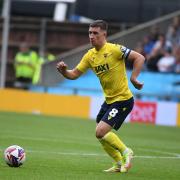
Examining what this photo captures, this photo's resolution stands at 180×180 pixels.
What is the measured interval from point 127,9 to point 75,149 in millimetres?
19250

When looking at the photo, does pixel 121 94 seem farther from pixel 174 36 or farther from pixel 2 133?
pixel 174 36

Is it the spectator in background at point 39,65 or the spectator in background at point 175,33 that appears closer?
the spectator in background at point 175,33

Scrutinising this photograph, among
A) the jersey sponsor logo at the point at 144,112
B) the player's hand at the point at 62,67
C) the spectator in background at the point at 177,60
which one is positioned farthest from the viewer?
the spectator in background at the point at 177,60

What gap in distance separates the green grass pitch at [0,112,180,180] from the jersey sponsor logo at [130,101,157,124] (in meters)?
1.18

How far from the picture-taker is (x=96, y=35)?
40.3 ft

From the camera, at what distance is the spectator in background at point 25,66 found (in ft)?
103

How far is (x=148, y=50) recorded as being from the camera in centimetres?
2972

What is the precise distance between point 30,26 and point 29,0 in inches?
49.7

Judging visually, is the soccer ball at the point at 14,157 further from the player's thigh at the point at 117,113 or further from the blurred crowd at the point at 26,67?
the blurred crowd at the point at 26,67

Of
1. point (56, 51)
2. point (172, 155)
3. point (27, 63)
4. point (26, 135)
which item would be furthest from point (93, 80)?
point (172, 155)

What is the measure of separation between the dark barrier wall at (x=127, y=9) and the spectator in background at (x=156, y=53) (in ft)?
16.8

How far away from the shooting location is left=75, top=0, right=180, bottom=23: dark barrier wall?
3441 cm

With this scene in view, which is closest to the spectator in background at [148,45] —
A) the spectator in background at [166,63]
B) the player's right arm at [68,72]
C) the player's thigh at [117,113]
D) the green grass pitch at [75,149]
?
the spectator in background at [166,63]

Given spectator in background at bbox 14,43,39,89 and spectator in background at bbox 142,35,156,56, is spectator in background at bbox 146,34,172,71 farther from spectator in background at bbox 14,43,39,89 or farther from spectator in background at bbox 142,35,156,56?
spectator in background at bbox 14,43,39,89
